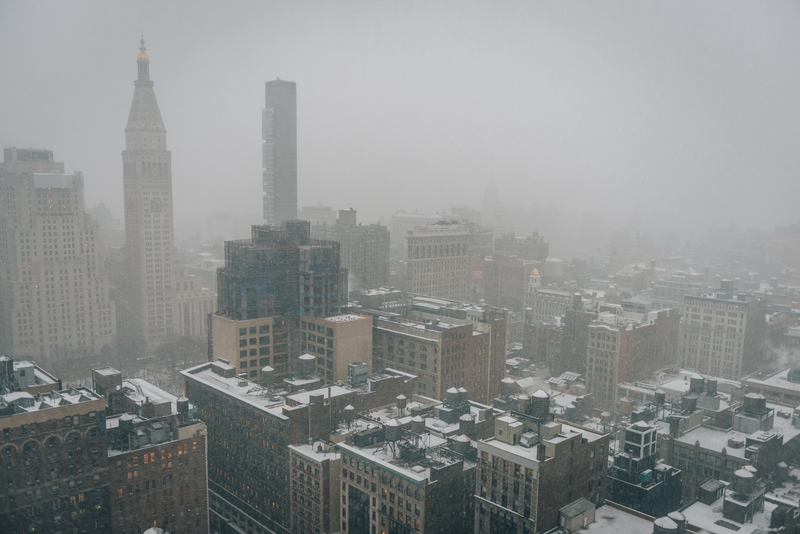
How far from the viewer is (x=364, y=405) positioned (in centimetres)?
3453

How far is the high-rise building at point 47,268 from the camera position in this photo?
62781mm

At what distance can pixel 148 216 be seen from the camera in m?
75.2

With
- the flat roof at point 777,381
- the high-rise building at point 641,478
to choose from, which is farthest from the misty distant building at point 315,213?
the high-rise building at point 641,478

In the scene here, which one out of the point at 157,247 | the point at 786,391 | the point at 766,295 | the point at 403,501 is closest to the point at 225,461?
the point at 403,501

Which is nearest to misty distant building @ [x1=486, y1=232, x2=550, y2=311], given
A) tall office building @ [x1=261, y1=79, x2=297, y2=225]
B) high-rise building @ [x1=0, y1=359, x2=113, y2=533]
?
tall office building @ [x1=261, y1=79, x2=297, y2=225]

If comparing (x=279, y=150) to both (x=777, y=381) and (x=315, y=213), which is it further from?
(x=777, y=381)

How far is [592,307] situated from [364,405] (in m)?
34.3

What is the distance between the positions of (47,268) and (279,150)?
4583 cm

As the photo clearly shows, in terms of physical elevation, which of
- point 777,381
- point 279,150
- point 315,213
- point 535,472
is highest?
point 279,150

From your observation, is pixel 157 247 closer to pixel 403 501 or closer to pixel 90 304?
pixel 90 304

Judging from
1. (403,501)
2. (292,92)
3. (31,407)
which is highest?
(292,92)

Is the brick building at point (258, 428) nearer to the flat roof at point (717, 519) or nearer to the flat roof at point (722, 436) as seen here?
the flat roof at point (722, 436)

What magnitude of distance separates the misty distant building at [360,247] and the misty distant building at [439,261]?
19.6 feet

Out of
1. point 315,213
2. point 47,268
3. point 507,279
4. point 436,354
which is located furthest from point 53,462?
point 315,213
